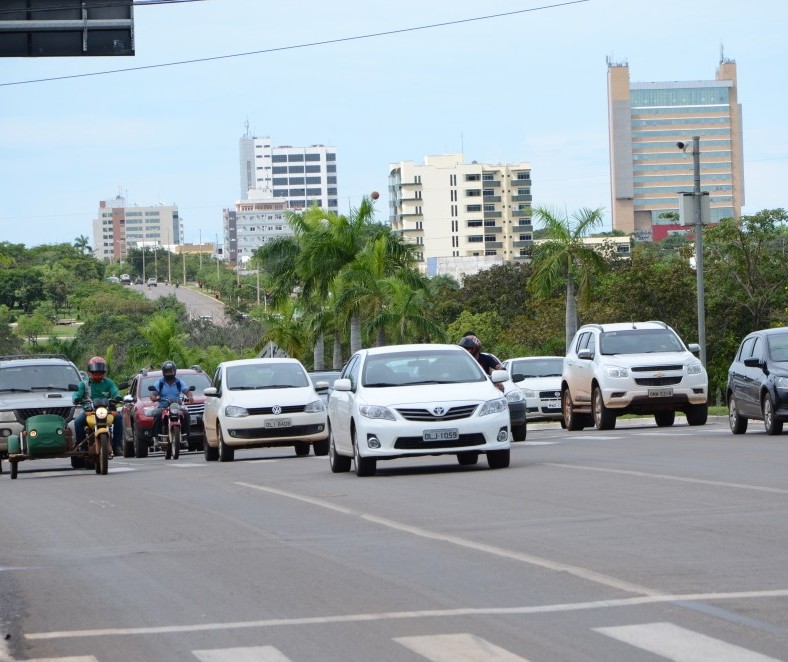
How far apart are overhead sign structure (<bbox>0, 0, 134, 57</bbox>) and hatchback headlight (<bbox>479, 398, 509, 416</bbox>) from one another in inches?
309

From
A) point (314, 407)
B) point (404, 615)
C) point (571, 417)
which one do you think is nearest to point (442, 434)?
point (314, 407)

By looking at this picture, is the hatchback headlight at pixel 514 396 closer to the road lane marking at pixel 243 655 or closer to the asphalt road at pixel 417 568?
the asphalt road at pixel 417 568

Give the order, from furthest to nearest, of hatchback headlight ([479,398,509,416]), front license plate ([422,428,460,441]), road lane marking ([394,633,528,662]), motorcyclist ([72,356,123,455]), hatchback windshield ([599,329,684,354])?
1. hatchback windshield ([599,329,684,354])
2. motorcyclist ([72,356,123,455])
3. hatchback headlight ([479,398,509,416])
4. front license plate ([422,428,460,441])
5. road lane marking ([394,633,528,662])

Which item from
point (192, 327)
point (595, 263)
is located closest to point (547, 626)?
point (595, 263)

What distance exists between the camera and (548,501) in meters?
15.7

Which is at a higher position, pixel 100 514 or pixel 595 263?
pixel 595 263

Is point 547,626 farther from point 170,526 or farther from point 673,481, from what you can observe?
point 673,481

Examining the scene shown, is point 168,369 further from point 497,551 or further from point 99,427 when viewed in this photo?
point 497,551

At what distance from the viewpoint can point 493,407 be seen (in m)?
20.1

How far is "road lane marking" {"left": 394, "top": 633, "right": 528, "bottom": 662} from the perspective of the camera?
7.63m

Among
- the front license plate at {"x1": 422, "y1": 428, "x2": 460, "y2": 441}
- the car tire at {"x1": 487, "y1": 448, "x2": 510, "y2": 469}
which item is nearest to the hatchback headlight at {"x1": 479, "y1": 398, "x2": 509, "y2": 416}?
the front license plate at {"x1": 422, "y1": 428, "x2": 460, "y2": 441}

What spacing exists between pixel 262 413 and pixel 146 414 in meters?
8.04

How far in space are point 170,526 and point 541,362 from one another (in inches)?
1140

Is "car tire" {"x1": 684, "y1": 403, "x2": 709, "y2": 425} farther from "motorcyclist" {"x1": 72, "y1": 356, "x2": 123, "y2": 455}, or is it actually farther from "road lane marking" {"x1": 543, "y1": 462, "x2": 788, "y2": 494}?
"motorcyclist" {"x1": 72, "y1": 356, "x2": 123, "y2": 455}
